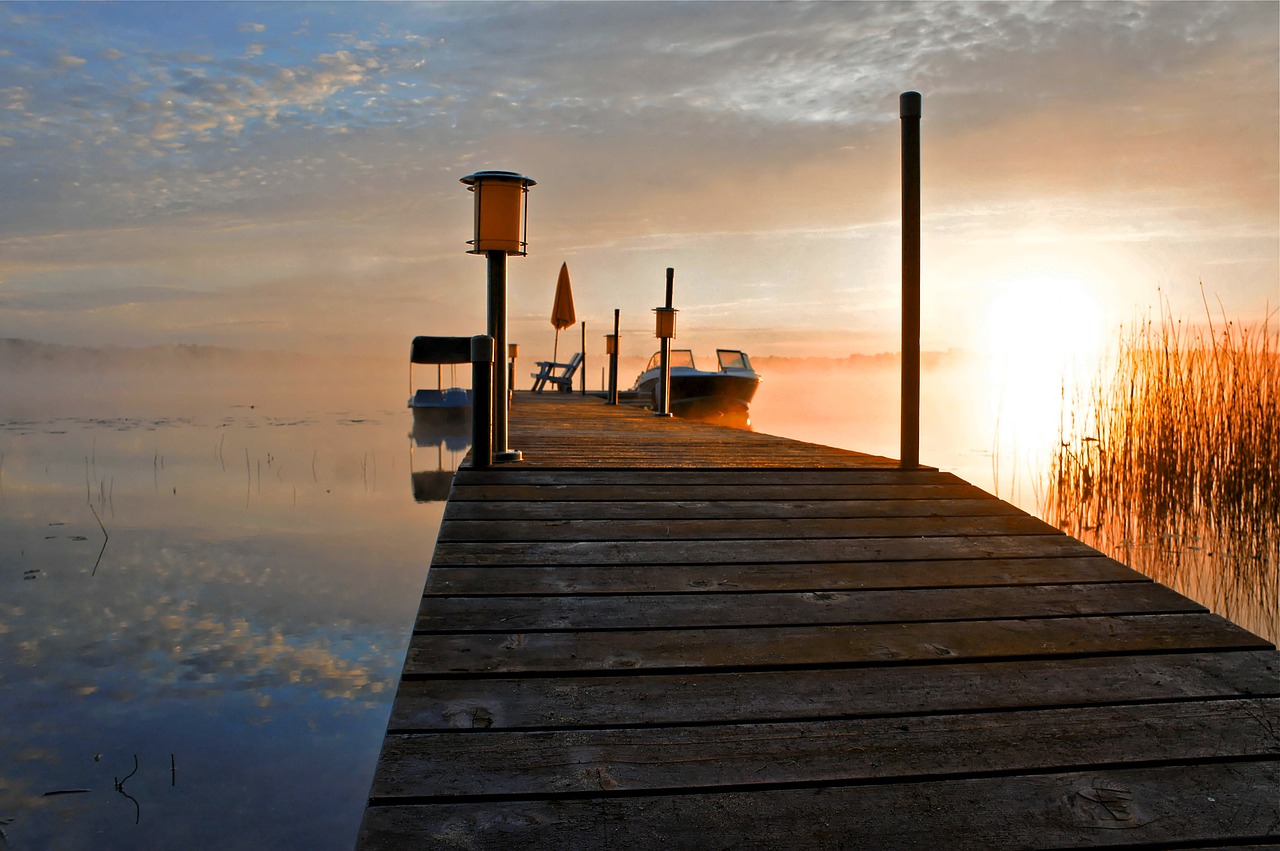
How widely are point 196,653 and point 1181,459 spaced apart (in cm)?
754

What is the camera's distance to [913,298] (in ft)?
12.6

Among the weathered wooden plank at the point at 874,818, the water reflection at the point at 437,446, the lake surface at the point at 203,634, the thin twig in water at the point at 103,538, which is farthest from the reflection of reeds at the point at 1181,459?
the thin twig in water at the point at 103,538

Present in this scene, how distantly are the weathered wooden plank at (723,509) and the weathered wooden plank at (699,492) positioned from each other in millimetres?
56

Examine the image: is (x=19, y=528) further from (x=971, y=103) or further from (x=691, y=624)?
(x=971, y=103)

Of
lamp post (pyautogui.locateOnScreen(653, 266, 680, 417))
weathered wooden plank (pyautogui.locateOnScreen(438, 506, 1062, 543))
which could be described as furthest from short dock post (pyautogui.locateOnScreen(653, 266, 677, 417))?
Answer: weathered wooden plank (pyautogui.locateOnScreen(438, 506, 1062, 543))

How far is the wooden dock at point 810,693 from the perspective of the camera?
1418mm

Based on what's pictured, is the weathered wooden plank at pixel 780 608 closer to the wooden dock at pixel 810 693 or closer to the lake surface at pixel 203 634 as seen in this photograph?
the wooden dock at pixel 810 693

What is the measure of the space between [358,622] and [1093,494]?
6456 millimetres

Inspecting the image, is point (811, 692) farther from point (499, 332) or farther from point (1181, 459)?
point (1181, 459)

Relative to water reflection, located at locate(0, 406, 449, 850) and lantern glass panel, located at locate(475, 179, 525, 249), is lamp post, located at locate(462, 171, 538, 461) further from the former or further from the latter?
water reflection, located at locate(0, 406, 449, 850)

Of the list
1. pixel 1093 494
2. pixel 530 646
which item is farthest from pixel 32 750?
pixel 1093 494

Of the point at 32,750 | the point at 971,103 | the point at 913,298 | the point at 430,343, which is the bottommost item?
the point at 32,750

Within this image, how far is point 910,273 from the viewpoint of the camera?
385 centimetres

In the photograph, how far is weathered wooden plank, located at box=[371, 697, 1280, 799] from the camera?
149 centimetres
